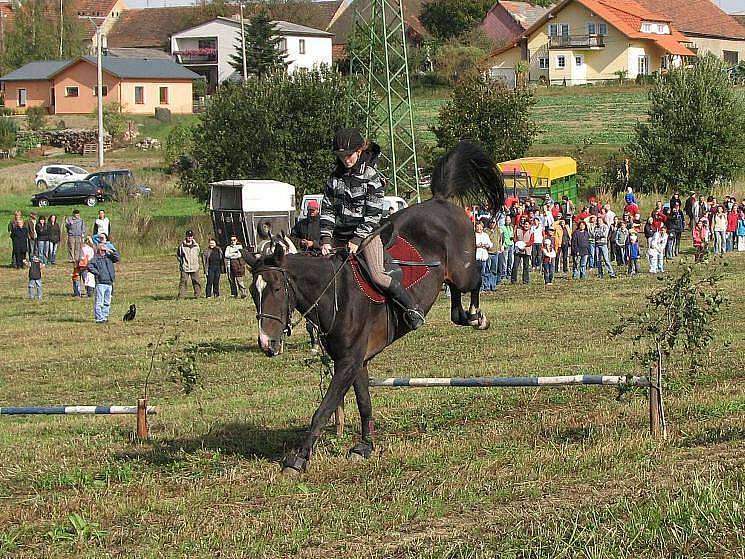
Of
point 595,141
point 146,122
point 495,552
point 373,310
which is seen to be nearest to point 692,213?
point 595,141

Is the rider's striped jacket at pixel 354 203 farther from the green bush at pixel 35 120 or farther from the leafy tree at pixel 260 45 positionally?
the leafy tree at pixel 260 45

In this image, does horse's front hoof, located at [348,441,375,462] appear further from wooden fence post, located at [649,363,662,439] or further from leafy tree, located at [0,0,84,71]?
leafy tree, located at [0,0,84,71]

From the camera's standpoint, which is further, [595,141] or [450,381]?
[595,141]

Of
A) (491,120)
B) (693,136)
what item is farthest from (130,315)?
(693,136)

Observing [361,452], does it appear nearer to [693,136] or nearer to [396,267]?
[396,267]

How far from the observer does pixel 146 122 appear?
86000 mm

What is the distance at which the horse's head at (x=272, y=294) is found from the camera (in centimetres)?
836

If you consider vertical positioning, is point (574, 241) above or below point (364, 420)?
above

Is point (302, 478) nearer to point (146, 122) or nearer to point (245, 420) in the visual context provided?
point (245, 420)

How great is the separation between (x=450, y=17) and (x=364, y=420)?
108 meters

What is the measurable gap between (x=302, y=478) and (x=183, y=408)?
580 cm

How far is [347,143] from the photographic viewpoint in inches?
362

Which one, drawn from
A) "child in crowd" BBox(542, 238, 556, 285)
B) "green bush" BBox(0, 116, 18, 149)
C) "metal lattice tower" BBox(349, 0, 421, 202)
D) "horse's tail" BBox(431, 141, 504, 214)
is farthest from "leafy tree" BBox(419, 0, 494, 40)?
"horse's tail" BBox(431, 141, 504, 214)

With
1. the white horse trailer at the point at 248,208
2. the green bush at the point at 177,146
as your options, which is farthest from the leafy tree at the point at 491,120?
the green bush at the point at 177,146
